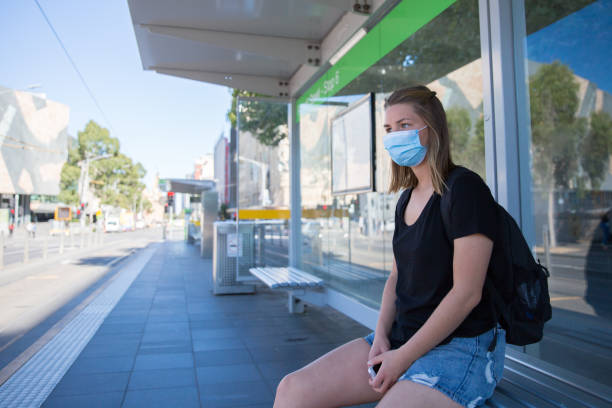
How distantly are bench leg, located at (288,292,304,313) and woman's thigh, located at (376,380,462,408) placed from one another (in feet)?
17.0

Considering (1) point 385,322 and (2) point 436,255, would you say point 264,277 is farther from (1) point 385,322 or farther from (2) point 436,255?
(2) point 436,255

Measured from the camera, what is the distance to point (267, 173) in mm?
7582

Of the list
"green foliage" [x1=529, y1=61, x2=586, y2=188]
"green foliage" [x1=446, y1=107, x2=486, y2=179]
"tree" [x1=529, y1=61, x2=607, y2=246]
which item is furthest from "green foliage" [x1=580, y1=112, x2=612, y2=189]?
"green foliage" [x1=446, y1=107, x2=486, y2=179]

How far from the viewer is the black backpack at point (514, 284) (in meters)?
1.40

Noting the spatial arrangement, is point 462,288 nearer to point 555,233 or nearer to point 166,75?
point 555,233

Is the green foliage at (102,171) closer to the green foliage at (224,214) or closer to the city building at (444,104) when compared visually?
the green foliage at (224,214)

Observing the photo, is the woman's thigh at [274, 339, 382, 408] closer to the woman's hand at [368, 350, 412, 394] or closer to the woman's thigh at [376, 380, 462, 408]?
the woman's hand at [368, 350, 412, 394]

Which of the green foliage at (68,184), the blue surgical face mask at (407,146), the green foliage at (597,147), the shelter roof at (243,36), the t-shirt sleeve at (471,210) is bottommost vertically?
the t-shirt sleeve at (471,210)

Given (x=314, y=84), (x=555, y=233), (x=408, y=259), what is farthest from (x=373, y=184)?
(x=408, y=259)

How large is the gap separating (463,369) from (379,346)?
1.07 ft

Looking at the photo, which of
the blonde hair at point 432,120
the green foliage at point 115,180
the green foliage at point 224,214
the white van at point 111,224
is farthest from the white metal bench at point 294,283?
the green foliage at point 115,180

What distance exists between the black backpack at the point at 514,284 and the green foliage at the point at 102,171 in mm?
55153

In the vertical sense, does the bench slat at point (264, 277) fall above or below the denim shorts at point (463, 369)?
below

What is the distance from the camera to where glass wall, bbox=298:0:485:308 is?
3.42 metres
